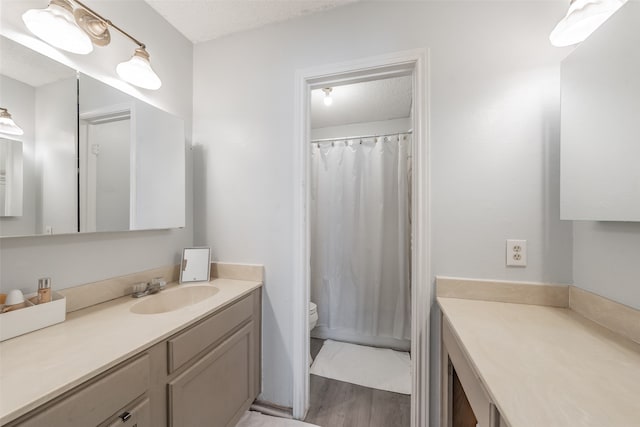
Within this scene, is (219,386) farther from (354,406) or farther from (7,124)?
(7,124)

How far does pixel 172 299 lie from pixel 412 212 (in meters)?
1.42

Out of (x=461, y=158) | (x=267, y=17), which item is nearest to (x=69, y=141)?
(x=267, y=17)

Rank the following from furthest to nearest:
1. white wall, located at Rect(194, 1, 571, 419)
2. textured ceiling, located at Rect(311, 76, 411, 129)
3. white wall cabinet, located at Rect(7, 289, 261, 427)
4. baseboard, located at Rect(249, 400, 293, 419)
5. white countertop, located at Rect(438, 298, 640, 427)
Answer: textured ceiling, located at Rect(311, 76, 411, 129) < baseboard, located at Rect(249, 400, 293, 419) < white wall, located at Rect(194, 1, 571, 419) < white wall cabinet, located at Rect(7, 289, 261, 427) < white countertop, located at Rect(438, 298, 640, 427)

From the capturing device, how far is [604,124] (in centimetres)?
84

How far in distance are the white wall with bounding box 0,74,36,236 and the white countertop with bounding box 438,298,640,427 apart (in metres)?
1.57

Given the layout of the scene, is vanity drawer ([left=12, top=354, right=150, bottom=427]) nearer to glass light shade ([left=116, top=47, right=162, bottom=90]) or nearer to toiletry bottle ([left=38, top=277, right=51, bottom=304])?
toiletry bottle ([left=38, top=277, right=51, bottom=304])

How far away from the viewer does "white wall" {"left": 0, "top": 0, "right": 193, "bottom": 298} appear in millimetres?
905

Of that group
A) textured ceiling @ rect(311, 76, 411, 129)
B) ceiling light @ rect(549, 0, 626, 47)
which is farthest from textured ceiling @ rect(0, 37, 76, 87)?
ceiling light @ rect(549, 0, 626, 47)

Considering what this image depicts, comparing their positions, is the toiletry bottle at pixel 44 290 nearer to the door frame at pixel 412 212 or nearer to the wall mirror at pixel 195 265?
the wall mirror at pixel 195 265

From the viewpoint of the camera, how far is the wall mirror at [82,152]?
2.95 feet

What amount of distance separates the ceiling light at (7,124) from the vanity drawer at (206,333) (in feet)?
3.08

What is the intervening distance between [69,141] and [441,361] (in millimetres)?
1983

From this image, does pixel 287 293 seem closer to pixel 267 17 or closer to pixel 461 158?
pixel 461 158

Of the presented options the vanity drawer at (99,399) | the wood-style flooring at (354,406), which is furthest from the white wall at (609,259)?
the vanity drawer at (99,399)
